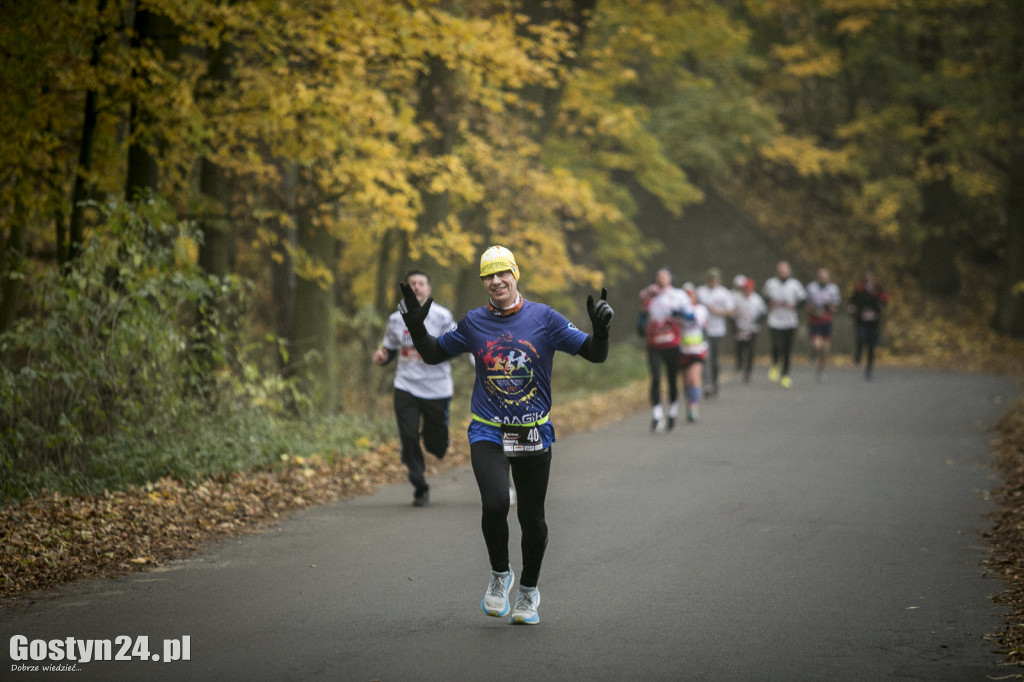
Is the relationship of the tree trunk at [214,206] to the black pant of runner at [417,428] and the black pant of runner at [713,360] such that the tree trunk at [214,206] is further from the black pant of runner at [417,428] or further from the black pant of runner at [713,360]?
the black pant of runner at [713,360]

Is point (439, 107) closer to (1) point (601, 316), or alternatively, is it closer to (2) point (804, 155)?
(1) point (601, 316)

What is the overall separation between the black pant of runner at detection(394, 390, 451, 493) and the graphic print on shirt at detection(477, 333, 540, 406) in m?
3.86

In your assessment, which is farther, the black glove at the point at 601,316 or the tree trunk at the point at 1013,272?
the tree trunk at the point at 1013,272

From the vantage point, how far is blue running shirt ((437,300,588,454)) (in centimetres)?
616

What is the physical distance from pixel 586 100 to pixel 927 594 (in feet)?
58.4

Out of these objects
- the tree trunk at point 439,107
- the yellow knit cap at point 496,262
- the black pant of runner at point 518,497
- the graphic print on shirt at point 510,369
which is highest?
the tree trunk at point 439,107

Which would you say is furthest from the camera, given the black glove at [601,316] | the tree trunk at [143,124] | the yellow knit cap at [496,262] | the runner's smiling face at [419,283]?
the tree trunk at [143,124]

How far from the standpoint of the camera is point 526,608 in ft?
20.2

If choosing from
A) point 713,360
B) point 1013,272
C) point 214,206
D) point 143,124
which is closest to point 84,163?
point 143,124

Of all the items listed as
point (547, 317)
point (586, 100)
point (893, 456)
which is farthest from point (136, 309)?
point (586, 100)

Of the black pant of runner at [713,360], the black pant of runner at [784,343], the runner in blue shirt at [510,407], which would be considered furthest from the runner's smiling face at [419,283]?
the black pant of runner at [784,343]

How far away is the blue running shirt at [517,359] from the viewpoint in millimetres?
6156

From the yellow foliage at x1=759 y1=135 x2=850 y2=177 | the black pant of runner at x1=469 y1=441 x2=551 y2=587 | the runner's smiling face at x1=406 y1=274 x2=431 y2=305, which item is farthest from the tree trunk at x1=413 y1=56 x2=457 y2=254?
the yellow foliage at x1=759 y1=135 x2=850 y2=177

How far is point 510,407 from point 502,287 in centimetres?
67
